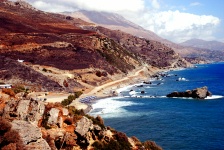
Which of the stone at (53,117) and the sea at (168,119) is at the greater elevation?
the stone at (53,117)

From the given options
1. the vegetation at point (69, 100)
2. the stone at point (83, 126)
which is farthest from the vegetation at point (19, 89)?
the stone at point (83, 126)

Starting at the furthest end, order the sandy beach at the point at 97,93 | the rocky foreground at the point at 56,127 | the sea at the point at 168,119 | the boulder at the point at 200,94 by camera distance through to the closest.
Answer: the boulder at the point at 200,94 → the sandy beach at the point at 97,93 → the sea at the point at 168,119 → the rocky foreground at the point at 56,127

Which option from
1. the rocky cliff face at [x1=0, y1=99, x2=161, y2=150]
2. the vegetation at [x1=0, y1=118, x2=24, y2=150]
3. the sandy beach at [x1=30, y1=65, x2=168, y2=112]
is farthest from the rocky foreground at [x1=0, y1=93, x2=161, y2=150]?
the sandy beach at [x1=30, y1=65, x2=168, y2=112]

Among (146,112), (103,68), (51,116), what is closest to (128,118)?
(146,112)

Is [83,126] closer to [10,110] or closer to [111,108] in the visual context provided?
[10,110]

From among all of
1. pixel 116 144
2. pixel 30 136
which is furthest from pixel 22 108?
pixel 116 144

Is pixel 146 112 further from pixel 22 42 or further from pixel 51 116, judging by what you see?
pixel 22 42

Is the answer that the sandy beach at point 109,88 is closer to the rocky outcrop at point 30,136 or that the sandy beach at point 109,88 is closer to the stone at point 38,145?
the rocky outcrop at point 30,136
